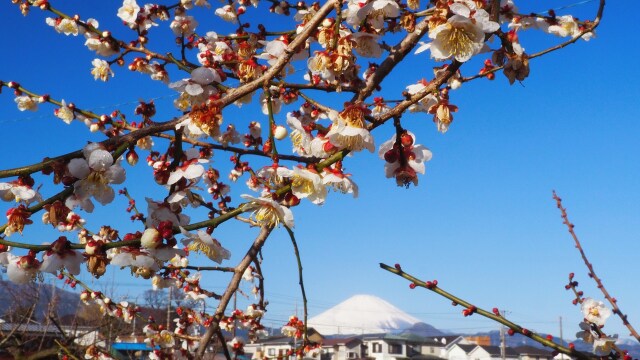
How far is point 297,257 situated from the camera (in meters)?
2.22

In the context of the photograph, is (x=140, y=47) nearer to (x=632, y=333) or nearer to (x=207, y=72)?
(x=207, y=72)

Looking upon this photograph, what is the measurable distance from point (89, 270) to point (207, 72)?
0.76 meters

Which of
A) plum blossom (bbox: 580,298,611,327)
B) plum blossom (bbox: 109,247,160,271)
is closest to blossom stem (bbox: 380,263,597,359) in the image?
plum blossom (bbox: 109,247,160,271)

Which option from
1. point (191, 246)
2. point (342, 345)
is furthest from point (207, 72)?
point (342, 345)

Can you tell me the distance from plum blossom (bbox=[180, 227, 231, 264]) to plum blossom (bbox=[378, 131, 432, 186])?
481mm

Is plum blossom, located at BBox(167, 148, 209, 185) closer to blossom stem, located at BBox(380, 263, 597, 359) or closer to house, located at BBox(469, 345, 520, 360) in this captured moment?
blossom stem, located at BBox(380, 263, 597, 359)

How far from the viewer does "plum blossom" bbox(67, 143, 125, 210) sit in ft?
4.32

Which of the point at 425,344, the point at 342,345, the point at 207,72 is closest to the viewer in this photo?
the point at 207,72

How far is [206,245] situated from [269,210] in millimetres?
263

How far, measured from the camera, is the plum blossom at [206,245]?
1362 mm

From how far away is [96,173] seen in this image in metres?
1.40

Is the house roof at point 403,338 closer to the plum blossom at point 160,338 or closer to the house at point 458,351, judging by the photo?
the house at point 458,351

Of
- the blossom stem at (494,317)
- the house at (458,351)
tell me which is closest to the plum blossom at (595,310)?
the blossom stem at (494,317)

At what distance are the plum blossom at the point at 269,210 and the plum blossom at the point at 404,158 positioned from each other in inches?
13.1
